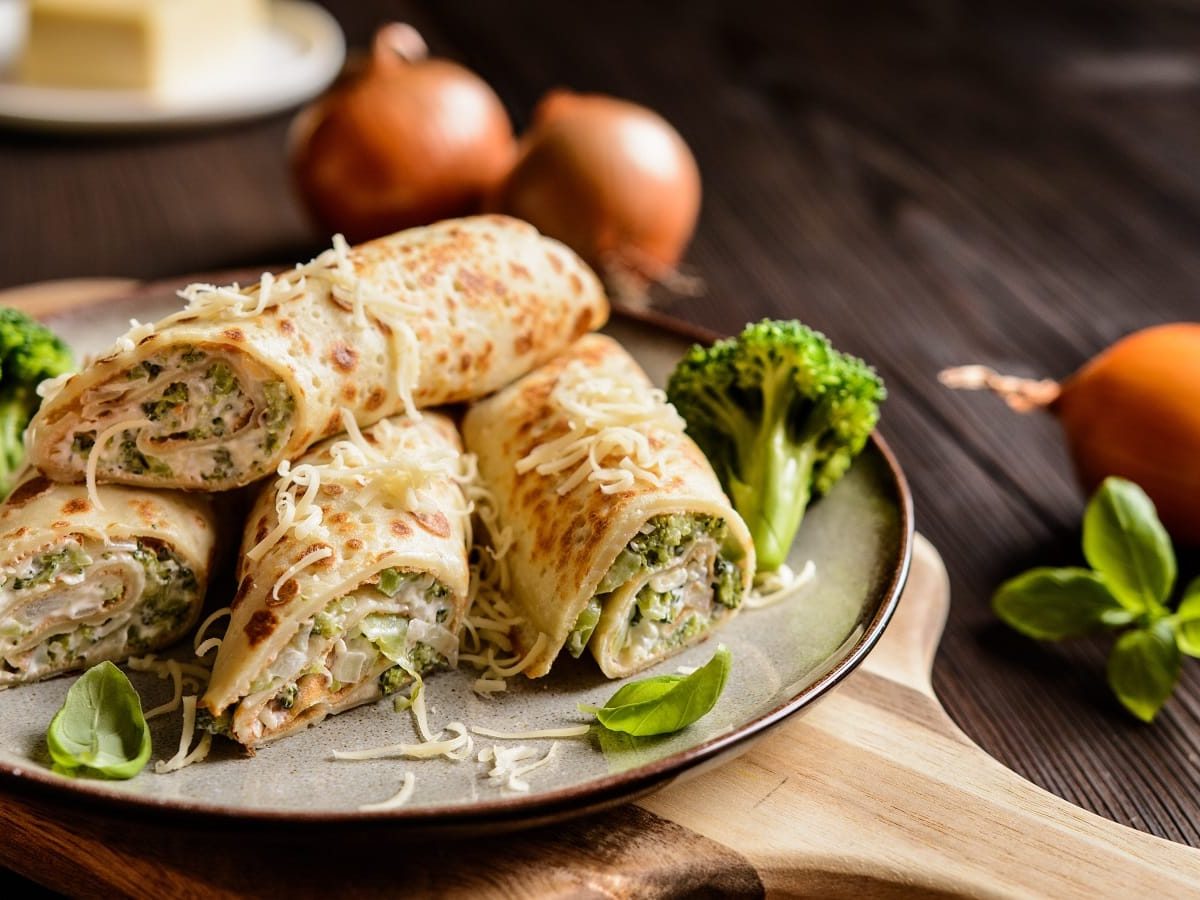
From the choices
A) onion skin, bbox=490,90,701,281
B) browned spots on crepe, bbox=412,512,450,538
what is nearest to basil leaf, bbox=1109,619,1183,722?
browned spots on crepe, bbox=412,512,450,538

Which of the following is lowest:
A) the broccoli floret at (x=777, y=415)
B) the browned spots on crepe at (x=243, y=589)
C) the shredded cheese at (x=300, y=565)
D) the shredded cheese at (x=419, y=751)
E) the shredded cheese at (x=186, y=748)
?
the shredded cheese at (x=186, y=748)

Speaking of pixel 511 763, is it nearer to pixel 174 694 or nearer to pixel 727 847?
pixel 727 847

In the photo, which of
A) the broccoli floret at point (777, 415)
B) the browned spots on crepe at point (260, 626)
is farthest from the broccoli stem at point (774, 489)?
the browned spots on crepe at point (260, 626)

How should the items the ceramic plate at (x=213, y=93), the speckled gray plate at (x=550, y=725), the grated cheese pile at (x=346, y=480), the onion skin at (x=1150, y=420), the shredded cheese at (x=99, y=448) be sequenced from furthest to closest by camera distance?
the ceramic plate at (x=213, y=93)
the onion skin at (x=1150, y=420)
the shredded cheese at (x=99, y=448)
the grated cheese pile at (x=346, y=480)
the speckled gray plate at (x=550, y=725)

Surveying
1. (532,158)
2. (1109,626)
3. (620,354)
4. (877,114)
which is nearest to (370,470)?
(620,354)

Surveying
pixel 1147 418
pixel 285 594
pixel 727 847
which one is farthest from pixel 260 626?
pixel 1147 418

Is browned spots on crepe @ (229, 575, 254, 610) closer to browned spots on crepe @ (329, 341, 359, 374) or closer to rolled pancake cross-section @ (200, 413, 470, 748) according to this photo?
rolled pancake cross-section @ (200, 413, 470, 748)

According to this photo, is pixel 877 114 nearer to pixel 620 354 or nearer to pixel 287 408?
pixel 620 354

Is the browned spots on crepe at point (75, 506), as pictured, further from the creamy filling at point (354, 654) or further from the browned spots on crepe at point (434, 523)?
the browned spots on crepe at point (434, 523)
